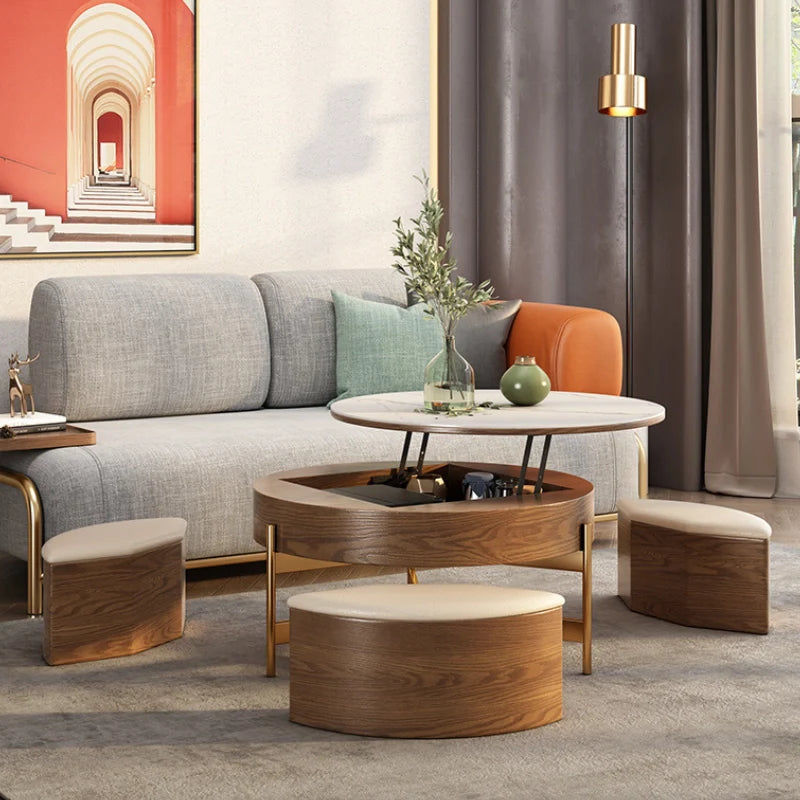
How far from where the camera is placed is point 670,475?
5.79m

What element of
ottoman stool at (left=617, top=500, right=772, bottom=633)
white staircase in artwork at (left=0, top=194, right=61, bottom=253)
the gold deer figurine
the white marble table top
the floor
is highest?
white staircase in artwork at (left=0, top=194, right=61, bottom=253)

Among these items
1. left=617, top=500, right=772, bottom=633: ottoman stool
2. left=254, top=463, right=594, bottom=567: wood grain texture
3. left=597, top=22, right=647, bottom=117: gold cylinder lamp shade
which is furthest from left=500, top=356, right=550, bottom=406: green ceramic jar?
left=597, top=22, right=647, bottom=117: gold cylinder lamp shade

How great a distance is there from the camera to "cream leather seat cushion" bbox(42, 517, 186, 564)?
3164 millimetres

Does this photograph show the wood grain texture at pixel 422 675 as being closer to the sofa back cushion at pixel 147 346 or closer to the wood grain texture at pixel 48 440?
the wood grain texture at pixel 48 440

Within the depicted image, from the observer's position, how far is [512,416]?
126 inches

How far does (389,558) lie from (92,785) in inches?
32.2

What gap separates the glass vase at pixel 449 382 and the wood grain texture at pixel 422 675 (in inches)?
31.6

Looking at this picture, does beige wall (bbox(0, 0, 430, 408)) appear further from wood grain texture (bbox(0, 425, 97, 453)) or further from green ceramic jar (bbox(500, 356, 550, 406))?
green ceramic jar (bbox(500, 356, 550, 406))

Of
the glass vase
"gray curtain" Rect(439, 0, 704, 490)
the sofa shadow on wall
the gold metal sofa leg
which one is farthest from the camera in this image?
"gray curtain" Rect(439, 0, 704, 490)

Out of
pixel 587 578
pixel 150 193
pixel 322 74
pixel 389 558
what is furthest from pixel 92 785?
pixel 322 74

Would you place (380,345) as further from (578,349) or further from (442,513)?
(442,513)

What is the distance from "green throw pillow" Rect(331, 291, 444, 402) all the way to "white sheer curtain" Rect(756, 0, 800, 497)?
162cm

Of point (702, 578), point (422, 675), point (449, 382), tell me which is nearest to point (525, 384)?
point (449, 382)

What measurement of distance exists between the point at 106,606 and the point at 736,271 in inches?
131
